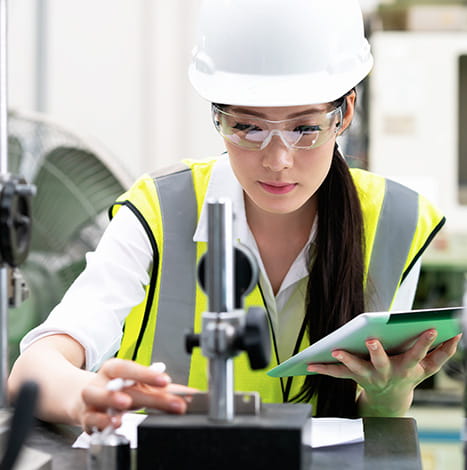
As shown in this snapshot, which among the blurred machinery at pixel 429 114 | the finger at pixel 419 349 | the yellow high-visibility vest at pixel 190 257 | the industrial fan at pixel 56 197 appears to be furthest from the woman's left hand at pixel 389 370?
the blurred machinery at pixel 429 114

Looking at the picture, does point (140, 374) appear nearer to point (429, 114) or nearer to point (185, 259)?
point (185, 259)

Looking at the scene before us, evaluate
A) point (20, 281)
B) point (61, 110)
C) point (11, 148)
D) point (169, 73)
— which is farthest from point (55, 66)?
point (20, 281)

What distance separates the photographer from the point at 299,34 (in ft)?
3.99

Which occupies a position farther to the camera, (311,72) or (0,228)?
(311,72)

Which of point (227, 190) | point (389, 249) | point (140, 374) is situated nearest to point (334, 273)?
point (389, 249)

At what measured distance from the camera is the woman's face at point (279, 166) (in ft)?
4.05

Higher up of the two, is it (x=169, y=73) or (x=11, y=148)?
(x=169, y=73)

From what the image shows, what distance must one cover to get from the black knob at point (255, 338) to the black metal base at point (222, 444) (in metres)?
0.07

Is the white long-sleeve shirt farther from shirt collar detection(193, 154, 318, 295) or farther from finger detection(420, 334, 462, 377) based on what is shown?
finger detection(420, 334, 462, 377)

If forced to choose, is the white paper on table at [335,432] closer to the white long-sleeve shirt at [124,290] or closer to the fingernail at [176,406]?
the fingernail at [176,406]

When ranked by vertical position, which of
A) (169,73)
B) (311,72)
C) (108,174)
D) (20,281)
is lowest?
(20,281)

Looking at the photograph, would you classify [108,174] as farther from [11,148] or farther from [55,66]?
[55,66]

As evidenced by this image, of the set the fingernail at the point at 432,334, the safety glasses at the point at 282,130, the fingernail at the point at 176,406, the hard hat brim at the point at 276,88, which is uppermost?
the hard hat brim at the point at 276,88

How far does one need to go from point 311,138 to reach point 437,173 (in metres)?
1.68
